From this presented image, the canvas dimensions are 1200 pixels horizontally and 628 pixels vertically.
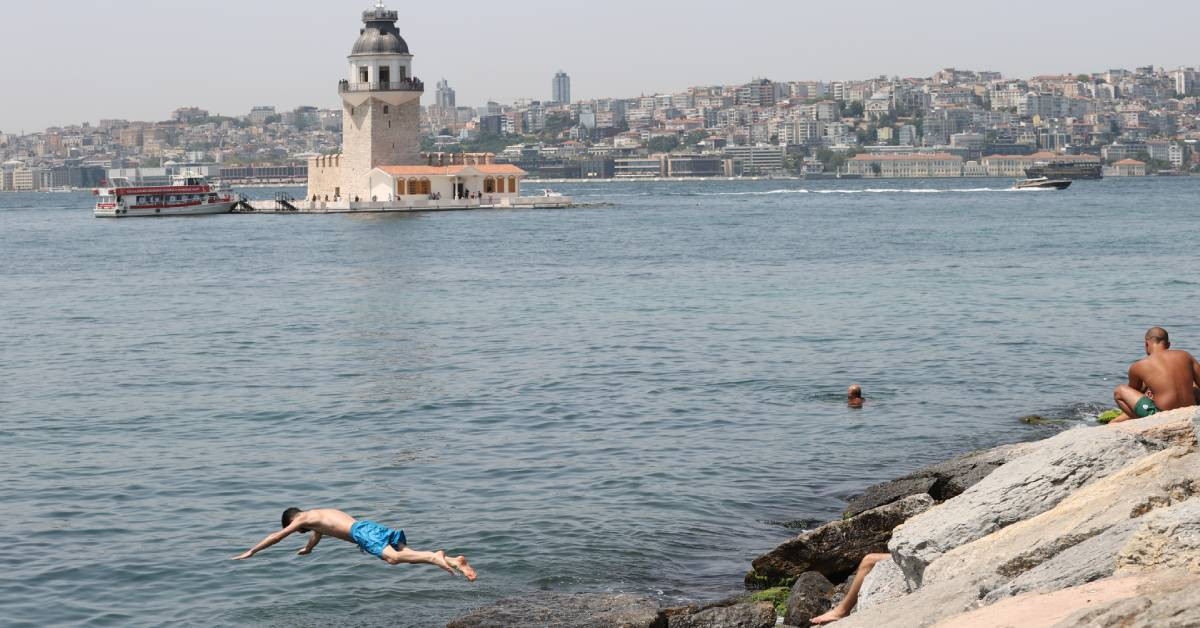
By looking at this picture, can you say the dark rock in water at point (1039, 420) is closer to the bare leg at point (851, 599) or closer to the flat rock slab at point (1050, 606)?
the bare leg at point (851, 599)

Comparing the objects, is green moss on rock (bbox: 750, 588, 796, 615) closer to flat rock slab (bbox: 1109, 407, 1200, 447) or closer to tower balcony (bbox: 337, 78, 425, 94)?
flat rock slab (bbox: 1109, 407, 1200, 447)

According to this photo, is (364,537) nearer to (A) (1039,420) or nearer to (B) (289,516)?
(B) (289,516)

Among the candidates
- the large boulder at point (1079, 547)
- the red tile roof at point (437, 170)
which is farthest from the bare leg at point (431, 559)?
the red tile roof at point (437, 170)

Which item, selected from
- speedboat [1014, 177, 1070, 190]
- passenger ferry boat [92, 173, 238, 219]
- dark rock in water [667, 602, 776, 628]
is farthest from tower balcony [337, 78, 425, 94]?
dark rock in water [667, 602, 776, 628]

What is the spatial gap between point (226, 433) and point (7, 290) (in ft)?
74.3

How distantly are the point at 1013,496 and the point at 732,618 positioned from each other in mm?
1779

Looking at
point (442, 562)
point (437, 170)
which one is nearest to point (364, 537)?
point (442, 562)

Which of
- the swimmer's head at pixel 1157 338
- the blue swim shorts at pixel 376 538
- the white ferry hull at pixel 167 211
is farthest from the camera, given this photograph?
the white ferry hull at pixel 167 211

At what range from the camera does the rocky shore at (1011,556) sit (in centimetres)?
625

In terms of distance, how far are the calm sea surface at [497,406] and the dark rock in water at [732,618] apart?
116 cm

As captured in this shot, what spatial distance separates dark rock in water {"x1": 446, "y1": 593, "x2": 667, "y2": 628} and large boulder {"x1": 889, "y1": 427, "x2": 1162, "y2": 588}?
160cm

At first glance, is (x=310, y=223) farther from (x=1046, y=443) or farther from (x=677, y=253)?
(x=1046, y=443)

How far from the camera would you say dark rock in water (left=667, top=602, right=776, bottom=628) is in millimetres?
9008

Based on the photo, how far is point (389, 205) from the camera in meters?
74.2
